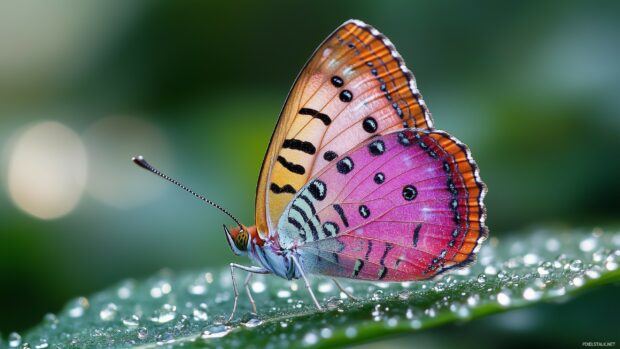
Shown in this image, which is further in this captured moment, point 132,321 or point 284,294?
point 284,294

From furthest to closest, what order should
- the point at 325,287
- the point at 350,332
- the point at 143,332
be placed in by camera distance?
1. the point at 325,287
2. the point at 143,332
3. the point at 350,332

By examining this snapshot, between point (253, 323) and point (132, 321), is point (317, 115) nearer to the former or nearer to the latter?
point (253, 323)

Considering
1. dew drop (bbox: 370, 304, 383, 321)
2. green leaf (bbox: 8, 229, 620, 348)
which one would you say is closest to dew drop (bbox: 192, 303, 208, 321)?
green leaf (bbox: 8, 229, 620, 348)

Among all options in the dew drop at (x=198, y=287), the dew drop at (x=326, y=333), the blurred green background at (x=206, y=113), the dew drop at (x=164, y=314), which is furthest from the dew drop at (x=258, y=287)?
the dew drop at (x=326, y=333)

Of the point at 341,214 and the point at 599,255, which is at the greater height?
the point at 341,214

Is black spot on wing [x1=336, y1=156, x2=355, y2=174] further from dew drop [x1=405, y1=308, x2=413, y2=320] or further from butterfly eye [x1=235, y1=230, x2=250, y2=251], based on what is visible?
dew drop [x1=405, y1=308, x2=413, y2=320]

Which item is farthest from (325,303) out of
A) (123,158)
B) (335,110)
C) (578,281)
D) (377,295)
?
(123,158)
